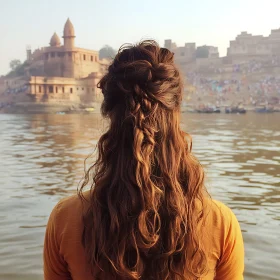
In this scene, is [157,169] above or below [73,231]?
above

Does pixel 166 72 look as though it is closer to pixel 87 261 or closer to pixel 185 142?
pixel 185 142

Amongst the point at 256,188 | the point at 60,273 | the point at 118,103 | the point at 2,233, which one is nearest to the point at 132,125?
the point at 118,103

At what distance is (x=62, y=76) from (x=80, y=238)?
60056mm

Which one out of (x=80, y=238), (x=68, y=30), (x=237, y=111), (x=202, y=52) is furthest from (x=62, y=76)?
(x=80, y=238)

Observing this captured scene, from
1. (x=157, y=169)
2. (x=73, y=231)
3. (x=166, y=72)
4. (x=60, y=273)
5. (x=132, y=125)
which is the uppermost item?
(x=166, y=72)

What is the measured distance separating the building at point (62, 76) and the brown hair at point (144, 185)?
51.8 metres

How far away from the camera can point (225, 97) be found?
65812 mm

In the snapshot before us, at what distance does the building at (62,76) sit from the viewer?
5300 centimetres

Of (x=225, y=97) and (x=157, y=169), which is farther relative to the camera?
(x=225, y=97)

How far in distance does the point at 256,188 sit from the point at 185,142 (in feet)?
20.2

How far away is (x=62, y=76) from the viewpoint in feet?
197

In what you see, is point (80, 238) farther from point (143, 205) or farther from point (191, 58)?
point (191, 58)

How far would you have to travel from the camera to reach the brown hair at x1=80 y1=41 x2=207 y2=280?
1.25 meters

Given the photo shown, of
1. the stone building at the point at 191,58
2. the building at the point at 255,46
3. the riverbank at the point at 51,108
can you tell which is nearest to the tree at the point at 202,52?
the stone building at the point at 191,58
